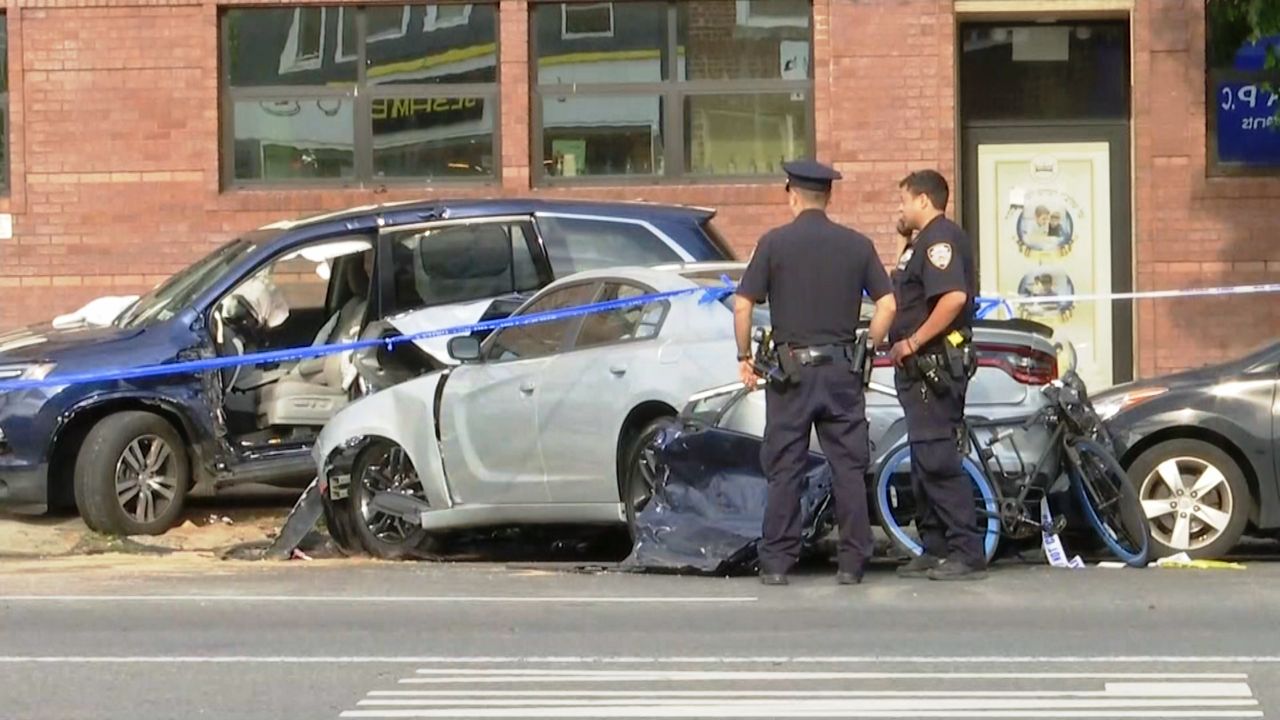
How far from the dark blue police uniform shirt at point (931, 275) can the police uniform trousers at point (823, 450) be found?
0.47 meters

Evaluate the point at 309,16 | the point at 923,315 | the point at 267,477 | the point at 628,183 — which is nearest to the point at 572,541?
the point at 267,477

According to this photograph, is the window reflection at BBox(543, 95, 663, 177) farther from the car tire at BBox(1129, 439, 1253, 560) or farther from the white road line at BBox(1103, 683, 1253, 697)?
the white road line at BBox(1103, 683, 1253, 697)

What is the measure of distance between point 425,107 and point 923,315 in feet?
27.5

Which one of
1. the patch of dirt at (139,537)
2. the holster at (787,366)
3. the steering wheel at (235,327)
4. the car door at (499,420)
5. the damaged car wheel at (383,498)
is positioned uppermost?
the steering wheel at (235,327)

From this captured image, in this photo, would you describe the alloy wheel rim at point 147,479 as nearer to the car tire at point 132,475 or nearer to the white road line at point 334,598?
the car tire at point 132,475

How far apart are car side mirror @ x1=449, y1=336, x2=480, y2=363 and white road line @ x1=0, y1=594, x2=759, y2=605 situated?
186cm

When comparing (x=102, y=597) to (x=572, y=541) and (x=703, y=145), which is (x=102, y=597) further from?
(x=703, y=145)

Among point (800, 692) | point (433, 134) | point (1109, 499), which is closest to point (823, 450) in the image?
point (1109, 499)

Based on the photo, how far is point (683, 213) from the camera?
13484 mm

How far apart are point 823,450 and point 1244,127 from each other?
8.41m

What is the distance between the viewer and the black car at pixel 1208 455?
10891 millimetres

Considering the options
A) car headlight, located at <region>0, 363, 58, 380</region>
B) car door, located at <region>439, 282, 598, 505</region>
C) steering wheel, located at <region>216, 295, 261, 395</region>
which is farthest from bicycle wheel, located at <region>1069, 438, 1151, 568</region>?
car headlight, located at <region>0, 363, 58, 380</region>

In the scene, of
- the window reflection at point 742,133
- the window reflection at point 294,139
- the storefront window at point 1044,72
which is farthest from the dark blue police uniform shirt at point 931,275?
the window reflection at point 294,139

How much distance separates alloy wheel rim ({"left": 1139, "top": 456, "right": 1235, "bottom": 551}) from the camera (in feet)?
35.8
